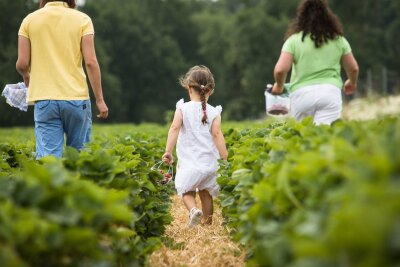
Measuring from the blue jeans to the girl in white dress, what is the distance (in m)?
1.12

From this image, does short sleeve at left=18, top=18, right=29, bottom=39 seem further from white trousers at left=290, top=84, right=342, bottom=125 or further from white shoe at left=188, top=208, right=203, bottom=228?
white trousers at left=290, top=84, right=342, bottom=125

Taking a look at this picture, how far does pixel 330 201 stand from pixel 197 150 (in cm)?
464

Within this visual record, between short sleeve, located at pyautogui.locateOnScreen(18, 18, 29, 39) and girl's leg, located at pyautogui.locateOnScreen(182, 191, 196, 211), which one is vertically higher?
short sleeve, located at pyautogui.locateOnScreen(18, 18, 29, 39)

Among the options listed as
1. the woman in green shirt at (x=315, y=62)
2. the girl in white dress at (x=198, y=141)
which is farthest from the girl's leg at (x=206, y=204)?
the woman in green shirt at (x=315, y=62)

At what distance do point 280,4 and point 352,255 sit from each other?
2712 inches

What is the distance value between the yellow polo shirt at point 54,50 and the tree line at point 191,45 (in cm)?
4850

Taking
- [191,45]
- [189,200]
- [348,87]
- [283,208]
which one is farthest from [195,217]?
[191,45]

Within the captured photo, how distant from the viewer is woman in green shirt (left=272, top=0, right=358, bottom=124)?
7.38 metres

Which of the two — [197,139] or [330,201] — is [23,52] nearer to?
[197,139]

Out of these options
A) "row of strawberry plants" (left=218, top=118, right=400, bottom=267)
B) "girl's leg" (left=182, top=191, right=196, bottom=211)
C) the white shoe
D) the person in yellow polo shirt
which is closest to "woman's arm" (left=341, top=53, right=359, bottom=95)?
"girl's leg" (left=182, top=191, right=196, bottom=211)

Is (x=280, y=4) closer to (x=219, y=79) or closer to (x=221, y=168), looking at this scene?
(x=219, y=79)

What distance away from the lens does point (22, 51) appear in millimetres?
6676

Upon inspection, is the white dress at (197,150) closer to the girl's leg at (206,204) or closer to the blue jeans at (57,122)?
the girl's leg at (206,204)

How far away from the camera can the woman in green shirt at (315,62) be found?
7375 millimetres
